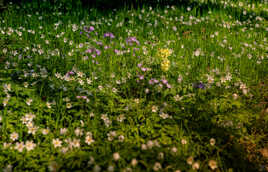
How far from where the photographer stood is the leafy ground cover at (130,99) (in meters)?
2.14

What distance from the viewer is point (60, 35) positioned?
4.36 meters

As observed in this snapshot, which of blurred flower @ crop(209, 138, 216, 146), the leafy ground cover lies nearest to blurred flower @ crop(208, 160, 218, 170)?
the leafy ground cover

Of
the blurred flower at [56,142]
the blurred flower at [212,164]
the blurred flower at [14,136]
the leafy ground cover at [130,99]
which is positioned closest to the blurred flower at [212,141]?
the leafy ground cover at [130,99]

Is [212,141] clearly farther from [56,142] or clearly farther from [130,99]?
[56,142]

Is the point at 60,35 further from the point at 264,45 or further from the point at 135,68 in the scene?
the point at 264,45

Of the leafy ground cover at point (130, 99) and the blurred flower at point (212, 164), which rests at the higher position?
the leafy ground cover at point (130, 99)

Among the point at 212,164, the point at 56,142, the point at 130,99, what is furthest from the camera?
the point at 130,99

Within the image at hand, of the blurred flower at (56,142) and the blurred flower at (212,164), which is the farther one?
the blurred flower at (56,142)

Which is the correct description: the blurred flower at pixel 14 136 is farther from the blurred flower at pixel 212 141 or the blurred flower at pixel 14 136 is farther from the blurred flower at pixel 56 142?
the blurred flower at pixel 212 141

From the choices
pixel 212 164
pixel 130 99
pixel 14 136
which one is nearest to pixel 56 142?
pixel 14 136

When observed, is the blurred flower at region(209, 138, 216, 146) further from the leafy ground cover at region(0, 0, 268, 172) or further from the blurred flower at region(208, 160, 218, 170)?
the blurred flower at region(208, 160, 218, 170)

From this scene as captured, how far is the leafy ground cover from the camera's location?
2143 millimetres

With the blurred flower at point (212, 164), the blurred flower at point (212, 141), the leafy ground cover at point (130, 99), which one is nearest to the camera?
the blurred flower at point (212, 164)

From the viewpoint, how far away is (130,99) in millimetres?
2889
